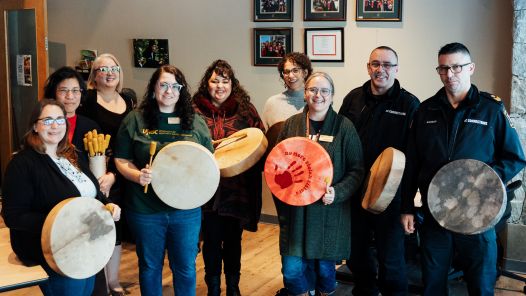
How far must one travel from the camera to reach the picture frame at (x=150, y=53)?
5.77 meters

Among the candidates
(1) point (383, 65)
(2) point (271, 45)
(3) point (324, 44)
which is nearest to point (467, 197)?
(1) point (383, 65)

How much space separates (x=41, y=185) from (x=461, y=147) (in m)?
1.91

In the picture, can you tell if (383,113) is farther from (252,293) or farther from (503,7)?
(503,7)

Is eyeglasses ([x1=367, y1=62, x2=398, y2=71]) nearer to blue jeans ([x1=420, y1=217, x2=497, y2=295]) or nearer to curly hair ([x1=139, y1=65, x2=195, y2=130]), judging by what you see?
blue jeans ([x1=420, y1=217, x2=497, y2=295])

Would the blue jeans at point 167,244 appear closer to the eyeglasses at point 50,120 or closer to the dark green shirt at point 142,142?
the dark green shirt at point 142,142

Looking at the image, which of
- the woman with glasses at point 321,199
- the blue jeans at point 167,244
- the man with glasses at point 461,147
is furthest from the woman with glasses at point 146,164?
the man with glasses at point 461,147

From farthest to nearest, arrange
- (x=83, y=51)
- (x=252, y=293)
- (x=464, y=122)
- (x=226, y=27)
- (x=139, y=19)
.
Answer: (x=83, y=51)
(x=139, y=19)
(x=226, y=27)
(x=252, y=293)
(x=464, y=122)

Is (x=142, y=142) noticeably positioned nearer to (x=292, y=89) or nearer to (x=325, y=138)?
(x=325, y=138)

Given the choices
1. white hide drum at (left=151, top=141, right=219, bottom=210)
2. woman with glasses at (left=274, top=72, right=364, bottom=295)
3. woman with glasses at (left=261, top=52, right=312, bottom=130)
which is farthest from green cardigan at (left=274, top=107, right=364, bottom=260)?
woman with glasses at (left=261, top=52, right=312, bottom=130)

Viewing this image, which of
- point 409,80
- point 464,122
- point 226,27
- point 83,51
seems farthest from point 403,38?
point 83,51

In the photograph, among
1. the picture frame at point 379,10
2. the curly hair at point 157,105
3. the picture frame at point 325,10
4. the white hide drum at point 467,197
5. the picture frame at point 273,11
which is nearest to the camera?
the white hide drum at point 467,197

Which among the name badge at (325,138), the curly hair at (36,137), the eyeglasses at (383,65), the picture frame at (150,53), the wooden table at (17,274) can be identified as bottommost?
the wooden table at (17,274)

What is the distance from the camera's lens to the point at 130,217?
113 inches

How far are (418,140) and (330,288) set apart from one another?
96 centimetres
